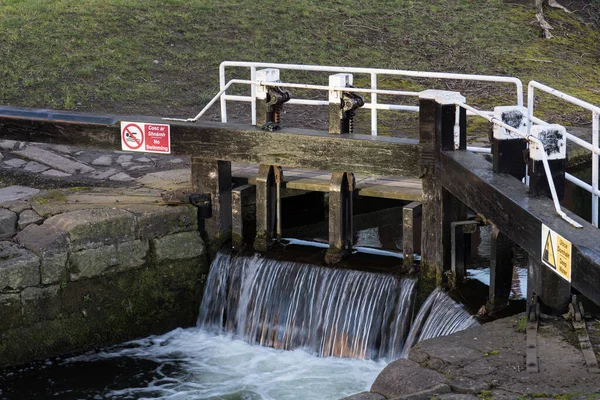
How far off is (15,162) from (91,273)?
3.33 m

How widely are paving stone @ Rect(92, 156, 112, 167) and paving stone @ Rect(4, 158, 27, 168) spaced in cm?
97

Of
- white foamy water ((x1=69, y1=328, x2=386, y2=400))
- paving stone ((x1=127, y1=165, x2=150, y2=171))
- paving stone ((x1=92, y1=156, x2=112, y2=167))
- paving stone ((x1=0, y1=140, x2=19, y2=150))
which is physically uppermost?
paving stone ((x1=0, y1=140, x2=19, y2=150))

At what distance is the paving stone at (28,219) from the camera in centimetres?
1230

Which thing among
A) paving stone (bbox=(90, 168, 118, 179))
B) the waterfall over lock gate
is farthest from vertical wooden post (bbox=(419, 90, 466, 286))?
paving stone (bbox=(90, 168, 118, 179))

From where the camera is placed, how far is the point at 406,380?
8.07 metres

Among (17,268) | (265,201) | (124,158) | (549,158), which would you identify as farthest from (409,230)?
(124,158)

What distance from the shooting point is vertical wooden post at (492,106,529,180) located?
9.79 metres

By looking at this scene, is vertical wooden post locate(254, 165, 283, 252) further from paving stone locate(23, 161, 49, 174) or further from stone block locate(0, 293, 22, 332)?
paving stone locate(23, 161, 49, 174)

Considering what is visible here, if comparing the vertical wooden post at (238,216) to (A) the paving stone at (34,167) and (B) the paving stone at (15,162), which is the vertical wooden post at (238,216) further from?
(B) the paving stone at (15,162)

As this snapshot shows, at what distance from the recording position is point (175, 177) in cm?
1411

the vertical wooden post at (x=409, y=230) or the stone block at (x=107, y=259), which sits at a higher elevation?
the vertical wooden post at (x=409, y=230)

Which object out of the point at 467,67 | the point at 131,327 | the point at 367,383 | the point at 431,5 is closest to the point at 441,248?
the point at 367,383

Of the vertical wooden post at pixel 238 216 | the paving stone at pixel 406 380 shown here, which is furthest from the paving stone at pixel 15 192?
the paving stone at pixel 406 380

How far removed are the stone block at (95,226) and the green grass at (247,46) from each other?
522 centimetres
